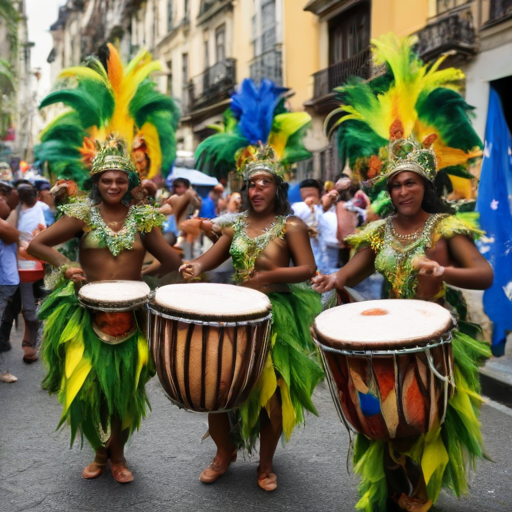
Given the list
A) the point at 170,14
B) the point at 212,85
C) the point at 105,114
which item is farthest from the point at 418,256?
the point at 170,14

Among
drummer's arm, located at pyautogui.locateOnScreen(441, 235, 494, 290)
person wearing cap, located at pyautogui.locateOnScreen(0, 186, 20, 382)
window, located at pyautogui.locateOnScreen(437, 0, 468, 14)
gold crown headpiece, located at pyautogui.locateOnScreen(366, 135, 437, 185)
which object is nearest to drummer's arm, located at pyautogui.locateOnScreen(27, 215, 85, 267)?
gold crown headpiece, located at pyautogui.locateOnScreen(366, 135, 437, 185)

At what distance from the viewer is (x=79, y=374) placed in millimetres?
3816

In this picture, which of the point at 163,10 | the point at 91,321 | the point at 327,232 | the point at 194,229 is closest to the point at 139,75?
the point at 194,229

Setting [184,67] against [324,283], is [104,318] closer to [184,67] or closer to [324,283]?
[324,283]

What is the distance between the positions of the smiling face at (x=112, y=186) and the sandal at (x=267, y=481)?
1746mm

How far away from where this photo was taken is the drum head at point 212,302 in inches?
130

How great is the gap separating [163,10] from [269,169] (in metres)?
29.5

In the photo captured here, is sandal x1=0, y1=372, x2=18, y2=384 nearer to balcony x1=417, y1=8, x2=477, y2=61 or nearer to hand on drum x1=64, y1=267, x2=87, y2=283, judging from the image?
hand on drum x1=64, y1=267, x2=87, y2=283

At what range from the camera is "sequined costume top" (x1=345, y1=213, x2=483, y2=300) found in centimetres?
349

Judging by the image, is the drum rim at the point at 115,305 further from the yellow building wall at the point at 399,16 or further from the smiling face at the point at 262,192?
the yellow building wall at the point at 399,16

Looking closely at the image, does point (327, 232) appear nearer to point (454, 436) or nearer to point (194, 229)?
point (194, 229)

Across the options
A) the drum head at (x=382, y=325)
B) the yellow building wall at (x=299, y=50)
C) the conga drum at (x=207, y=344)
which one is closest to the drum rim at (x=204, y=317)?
the conga drum at (x=207, y=344)

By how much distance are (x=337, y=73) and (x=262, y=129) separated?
43.0 feet

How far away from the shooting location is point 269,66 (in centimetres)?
2139
